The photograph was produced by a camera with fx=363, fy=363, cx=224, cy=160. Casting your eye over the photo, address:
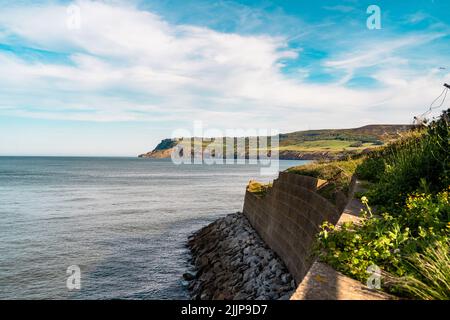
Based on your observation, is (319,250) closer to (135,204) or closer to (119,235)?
(119,235)

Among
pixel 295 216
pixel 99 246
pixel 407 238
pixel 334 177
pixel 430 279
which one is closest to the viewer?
pixel 430 279

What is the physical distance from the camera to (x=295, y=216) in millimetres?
18250

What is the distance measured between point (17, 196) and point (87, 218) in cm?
2667

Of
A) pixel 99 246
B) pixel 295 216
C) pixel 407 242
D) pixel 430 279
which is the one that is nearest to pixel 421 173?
pixel 407 242

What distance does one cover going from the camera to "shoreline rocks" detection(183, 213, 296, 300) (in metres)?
15.7

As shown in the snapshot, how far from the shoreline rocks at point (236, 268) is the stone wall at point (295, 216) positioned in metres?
0.61

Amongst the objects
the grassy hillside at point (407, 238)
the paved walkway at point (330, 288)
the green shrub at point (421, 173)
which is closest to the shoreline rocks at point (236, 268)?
the green shrub at point (421, 173)

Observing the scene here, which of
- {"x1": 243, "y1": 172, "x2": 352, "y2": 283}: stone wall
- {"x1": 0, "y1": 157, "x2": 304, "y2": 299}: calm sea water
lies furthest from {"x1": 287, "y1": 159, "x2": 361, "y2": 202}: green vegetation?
{"x1": 0, "y1": 157, "x2": 304, "y2": 299}: calm sea water

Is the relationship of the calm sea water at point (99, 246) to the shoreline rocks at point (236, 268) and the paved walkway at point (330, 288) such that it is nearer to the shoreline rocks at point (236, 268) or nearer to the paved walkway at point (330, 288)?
the shoreline rocks at point (236, 268)

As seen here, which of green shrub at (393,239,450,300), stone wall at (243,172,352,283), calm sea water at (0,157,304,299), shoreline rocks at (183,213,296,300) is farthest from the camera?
calm sea water at (0,157,304,299)

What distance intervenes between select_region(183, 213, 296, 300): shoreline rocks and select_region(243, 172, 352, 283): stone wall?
23.9 inches

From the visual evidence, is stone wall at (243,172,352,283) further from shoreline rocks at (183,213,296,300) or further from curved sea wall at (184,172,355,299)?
shoreline rocks at (183,213,296,300)

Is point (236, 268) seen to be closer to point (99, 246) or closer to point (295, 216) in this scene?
point (295, 216)

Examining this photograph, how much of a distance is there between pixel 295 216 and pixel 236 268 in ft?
15.5
